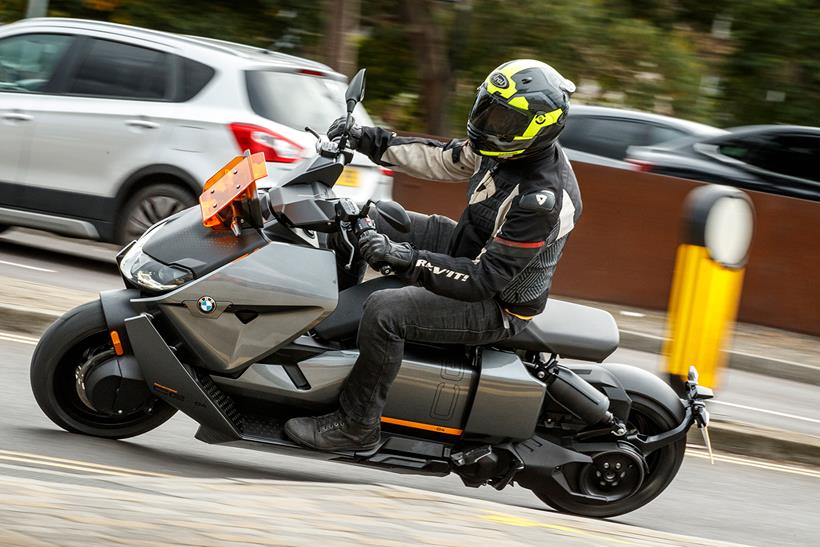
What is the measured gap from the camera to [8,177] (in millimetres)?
9070

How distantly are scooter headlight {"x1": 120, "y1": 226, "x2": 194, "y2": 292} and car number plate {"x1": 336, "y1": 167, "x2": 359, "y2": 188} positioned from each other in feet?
13.5

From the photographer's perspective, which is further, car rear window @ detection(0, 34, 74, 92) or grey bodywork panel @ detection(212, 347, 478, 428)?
car rear window @ detection(0, 34, 74, 92)

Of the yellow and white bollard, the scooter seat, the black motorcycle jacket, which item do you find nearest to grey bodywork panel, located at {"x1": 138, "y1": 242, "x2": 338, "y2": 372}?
the scooter seat

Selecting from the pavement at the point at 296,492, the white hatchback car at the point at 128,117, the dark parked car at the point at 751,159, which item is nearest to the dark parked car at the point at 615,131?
the dark parked car at the point at 751,159

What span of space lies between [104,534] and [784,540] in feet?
11.7

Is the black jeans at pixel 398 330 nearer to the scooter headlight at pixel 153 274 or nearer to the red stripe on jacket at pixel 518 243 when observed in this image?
the red stripe on jacket at pixel 518 243

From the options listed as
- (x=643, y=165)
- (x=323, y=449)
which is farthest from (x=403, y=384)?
(x=643, y=165)

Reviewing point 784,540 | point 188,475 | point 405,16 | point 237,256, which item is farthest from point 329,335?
point 405,16

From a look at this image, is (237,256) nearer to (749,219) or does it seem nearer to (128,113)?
(749,219)

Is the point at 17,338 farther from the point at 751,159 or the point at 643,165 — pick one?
the point at 751,159

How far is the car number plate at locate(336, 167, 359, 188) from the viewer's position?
8883 millimetres

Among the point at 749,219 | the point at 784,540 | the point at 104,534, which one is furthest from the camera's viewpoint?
the point at 749,219

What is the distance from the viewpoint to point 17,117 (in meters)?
9.02

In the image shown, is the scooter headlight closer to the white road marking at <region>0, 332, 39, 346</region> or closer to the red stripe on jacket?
the red stripe on jacket
